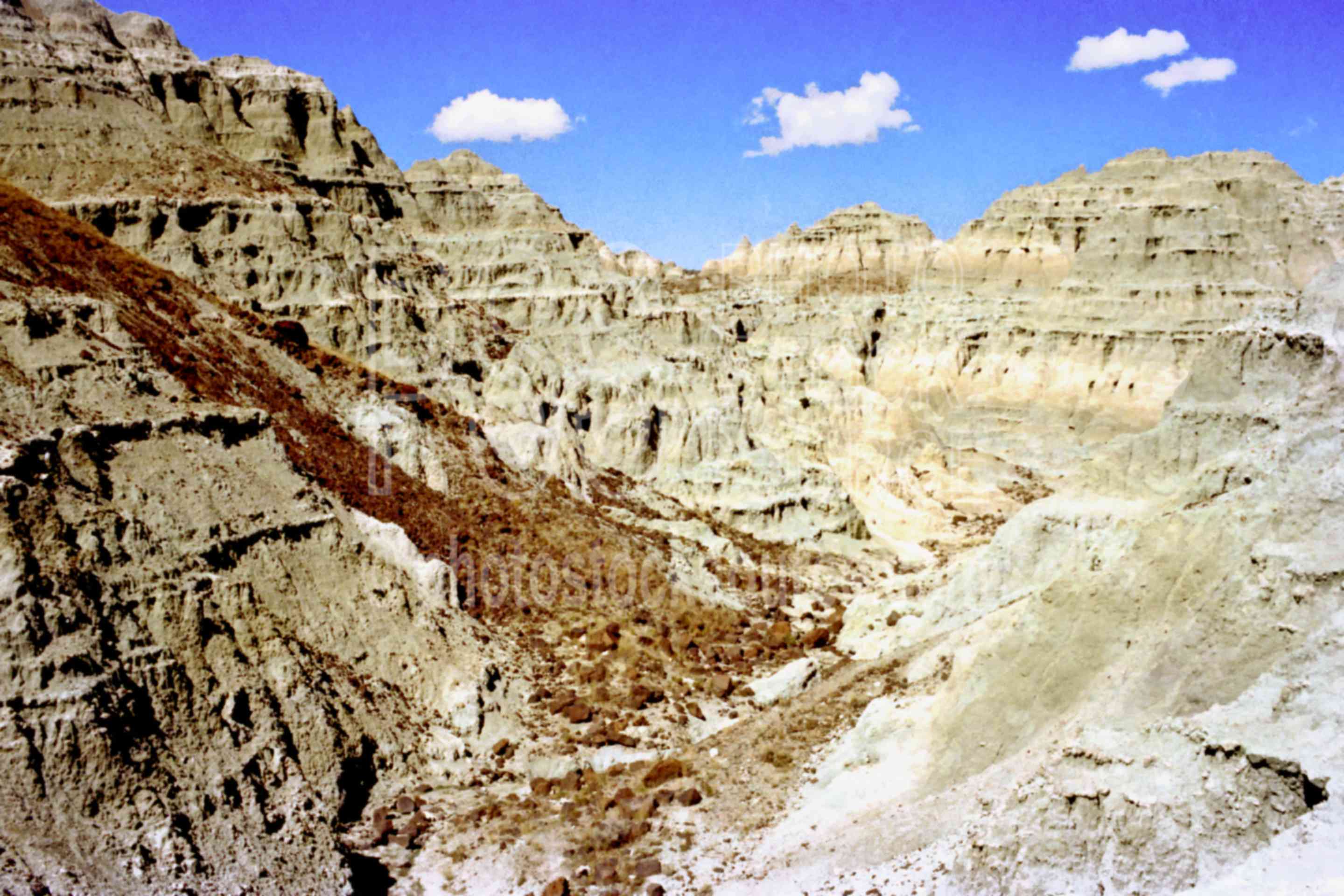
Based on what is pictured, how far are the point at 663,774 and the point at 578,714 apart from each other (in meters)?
3.76

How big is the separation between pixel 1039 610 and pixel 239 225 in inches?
1370

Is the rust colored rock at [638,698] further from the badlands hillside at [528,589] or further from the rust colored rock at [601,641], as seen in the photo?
the rust colored rock at [601,641]

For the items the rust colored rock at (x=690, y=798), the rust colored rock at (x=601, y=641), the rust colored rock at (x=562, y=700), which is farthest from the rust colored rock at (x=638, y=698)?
the rust colored rock at (x=690, y=798)

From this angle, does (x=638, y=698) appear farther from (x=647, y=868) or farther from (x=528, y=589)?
(x=647, y=868)

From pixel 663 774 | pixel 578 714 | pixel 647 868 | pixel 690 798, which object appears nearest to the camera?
pixel 647 868

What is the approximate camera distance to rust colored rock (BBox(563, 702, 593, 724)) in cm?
2333

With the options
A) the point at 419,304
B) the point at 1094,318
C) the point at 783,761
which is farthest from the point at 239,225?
the point at 1094,318

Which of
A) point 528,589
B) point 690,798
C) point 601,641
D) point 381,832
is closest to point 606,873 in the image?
point 690,798

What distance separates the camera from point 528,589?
2889cm

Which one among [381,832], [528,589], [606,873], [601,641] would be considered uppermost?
[528,589]

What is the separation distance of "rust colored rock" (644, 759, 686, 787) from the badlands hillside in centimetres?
5

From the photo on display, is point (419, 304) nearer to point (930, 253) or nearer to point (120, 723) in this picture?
point (120, 723)

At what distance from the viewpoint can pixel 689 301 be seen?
78750 millimetres

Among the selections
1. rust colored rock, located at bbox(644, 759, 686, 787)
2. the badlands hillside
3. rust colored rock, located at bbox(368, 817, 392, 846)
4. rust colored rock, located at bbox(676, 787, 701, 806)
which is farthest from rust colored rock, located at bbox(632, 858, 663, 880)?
rust colored rock, located at bbox(368, 817, 392, 846)
